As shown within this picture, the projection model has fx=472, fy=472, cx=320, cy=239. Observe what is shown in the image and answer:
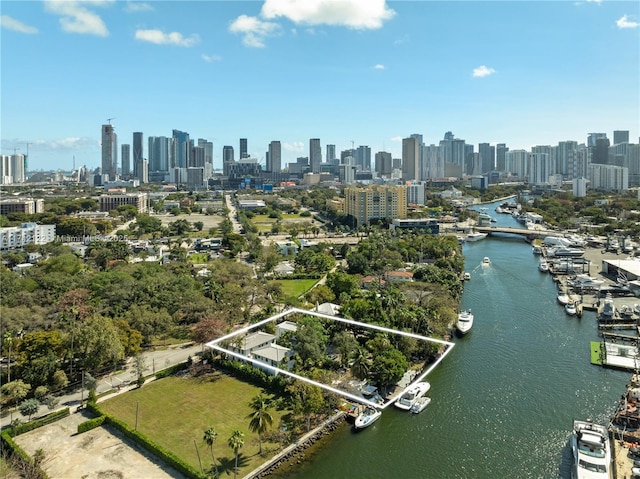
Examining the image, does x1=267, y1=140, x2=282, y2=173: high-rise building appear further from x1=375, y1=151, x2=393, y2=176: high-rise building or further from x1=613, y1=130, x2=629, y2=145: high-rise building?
x1=613, y1=130, x2=629, y2=145: high-rise building

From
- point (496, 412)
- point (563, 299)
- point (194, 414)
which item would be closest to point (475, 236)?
point (563, 299)

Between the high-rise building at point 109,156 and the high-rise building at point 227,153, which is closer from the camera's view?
the high-rise building at point 109,156

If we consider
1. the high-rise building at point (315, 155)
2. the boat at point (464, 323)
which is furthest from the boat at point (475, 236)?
the high-rise building at point (315, 155)

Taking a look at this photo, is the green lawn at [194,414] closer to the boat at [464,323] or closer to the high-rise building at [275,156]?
the boat at [464,323]

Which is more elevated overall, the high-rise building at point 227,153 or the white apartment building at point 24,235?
the high-rise building at point 227,153

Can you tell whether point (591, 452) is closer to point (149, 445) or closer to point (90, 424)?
point (149, 445)

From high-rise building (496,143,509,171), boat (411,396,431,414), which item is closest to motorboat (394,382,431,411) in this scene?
boat (411,396,431,414)
